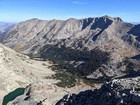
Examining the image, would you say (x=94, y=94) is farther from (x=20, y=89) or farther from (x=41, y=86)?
(x=20, y=89)

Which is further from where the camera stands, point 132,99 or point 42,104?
point 42,104

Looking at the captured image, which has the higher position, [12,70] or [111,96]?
[111,96]

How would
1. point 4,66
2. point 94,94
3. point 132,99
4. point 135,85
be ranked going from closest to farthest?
point 132,99
point 135,85
point 94,94
point 4,66

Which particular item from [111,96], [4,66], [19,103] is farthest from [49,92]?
[111,96]

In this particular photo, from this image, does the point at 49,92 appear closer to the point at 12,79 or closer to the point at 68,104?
the point at 12,79

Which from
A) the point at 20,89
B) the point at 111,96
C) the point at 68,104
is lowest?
the point at 20,89

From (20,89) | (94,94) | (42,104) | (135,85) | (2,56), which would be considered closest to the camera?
(135,85)
